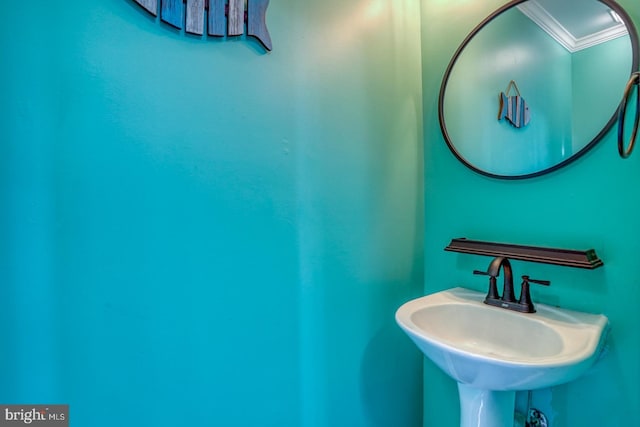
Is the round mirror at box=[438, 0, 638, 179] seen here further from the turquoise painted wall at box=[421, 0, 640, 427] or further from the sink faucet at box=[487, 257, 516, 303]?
the sink faucet at box=[487, 257, 516, 303]

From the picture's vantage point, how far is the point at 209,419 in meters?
0.86

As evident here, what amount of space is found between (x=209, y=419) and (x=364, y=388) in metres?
0.56

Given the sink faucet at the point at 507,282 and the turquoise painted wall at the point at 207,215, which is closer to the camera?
the turquoise painted wall at the point at 207,215

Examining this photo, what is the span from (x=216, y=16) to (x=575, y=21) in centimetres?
Result: 107

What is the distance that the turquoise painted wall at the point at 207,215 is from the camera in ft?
2.26

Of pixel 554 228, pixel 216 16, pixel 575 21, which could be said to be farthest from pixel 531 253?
pixel 216 16

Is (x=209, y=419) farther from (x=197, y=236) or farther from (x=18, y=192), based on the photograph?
(x=18, y=192)

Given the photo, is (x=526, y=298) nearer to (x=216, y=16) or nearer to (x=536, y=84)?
(x=536, y=84)

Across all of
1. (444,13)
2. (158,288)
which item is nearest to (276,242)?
(158,288)

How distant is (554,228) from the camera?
3.07ft
